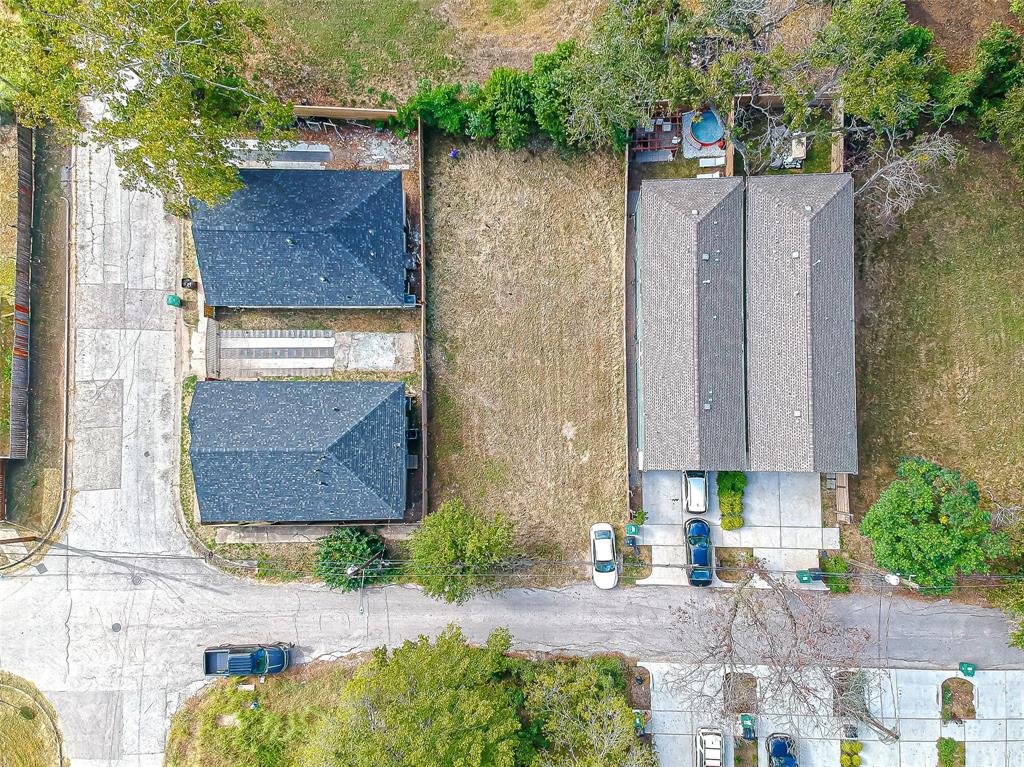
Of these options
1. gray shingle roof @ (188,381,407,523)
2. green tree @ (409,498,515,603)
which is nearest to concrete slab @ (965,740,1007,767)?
green tree @ (409,498,515,603)

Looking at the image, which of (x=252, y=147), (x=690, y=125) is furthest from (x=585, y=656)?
(x=252, y=147)

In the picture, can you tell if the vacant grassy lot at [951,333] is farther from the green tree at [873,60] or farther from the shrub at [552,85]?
the shrub at [552,85]

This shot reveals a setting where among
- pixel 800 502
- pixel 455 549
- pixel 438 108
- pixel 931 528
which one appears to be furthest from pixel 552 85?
pixel 931 528

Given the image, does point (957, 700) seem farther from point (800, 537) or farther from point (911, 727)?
point (800, 537)

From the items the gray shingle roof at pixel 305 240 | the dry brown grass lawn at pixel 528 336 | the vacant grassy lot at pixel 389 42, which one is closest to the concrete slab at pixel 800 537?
the dry brown grass lawn at pixel 528 336

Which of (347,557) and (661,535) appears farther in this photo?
(661,535)

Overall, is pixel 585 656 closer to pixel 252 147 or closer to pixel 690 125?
pixel 690 125

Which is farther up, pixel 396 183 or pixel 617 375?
pixel 396 183

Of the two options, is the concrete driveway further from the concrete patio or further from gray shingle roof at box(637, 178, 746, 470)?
the concrete patio
